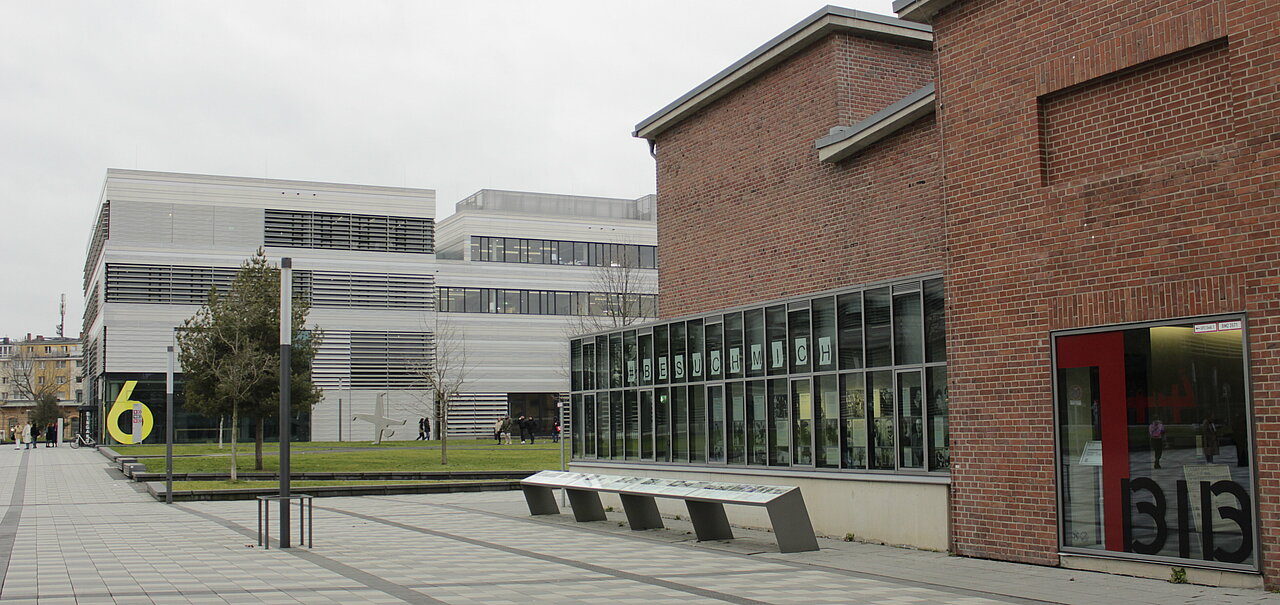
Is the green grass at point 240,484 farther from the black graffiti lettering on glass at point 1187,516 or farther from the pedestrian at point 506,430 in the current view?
the pedestrian at point 506,430

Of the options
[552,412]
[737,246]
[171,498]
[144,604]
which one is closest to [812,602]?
[144,604]

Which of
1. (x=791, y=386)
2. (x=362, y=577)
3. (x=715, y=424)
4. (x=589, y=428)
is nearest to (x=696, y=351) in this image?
(x=715, y=424)

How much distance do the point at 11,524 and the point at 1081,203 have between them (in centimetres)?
1715

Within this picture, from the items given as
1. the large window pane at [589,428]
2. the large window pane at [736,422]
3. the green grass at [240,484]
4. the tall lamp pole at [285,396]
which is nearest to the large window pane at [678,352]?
the large window pane at [736,422]

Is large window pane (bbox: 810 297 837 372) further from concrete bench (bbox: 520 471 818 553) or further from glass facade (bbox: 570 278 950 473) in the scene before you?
concrete bench (bbox: 520 471 818 553)

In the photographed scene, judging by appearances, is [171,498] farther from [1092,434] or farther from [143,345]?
[143,345]

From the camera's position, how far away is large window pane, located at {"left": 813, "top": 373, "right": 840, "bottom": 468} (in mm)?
15797

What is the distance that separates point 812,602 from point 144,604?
230 inches

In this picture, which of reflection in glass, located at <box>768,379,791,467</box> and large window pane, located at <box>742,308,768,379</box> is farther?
large window pane, located at <box>742,308,768,379</box>

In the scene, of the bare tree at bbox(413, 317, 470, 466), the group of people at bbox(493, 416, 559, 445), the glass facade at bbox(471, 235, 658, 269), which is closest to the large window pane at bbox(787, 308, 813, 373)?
the group of people at bbox(493, 416, 559, 445)

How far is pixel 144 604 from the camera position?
988cm

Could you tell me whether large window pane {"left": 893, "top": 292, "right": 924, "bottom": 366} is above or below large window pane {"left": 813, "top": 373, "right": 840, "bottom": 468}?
above

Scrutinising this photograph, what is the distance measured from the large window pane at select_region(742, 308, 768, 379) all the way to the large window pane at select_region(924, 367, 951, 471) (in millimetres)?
3885

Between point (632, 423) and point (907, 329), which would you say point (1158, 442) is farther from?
point (632, 423)
